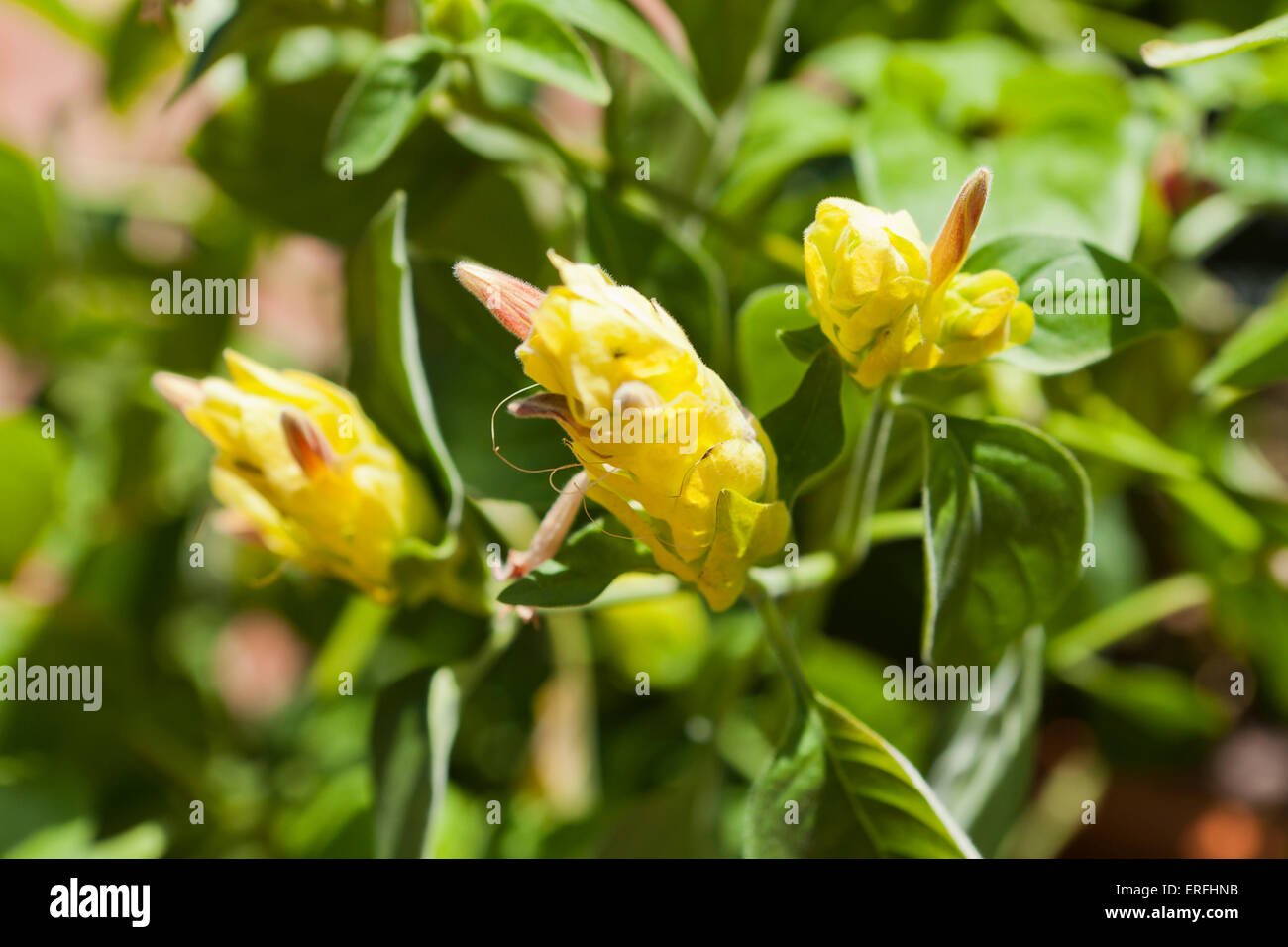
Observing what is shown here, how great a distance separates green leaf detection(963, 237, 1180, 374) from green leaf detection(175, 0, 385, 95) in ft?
0.97

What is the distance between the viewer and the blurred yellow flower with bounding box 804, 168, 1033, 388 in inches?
11.3

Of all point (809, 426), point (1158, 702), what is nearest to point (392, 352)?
point (809, 426)

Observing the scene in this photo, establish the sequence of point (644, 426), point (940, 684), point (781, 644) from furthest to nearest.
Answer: point (940, 684) < point (781, 644) < point (644, 426)

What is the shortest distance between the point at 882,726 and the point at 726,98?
1.18ft

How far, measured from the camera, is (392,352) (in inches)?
15.5

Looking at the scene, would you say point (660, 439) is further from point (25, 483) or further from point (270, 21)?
point (25, 483)

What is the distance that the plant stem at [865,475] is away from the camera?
1.15ft

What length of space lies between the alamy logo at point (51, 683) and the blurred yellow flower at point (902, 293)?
0.48m

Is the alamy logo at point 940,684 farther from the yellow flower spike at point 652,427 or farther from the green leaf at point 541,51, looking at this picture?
the green leaf at point 541,51

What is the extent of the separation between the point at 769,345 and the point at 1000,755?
25 cm

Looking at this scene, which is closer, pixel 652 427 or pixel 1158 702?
pixel 652 427

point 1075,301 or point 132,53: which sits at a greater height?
point 132,53
